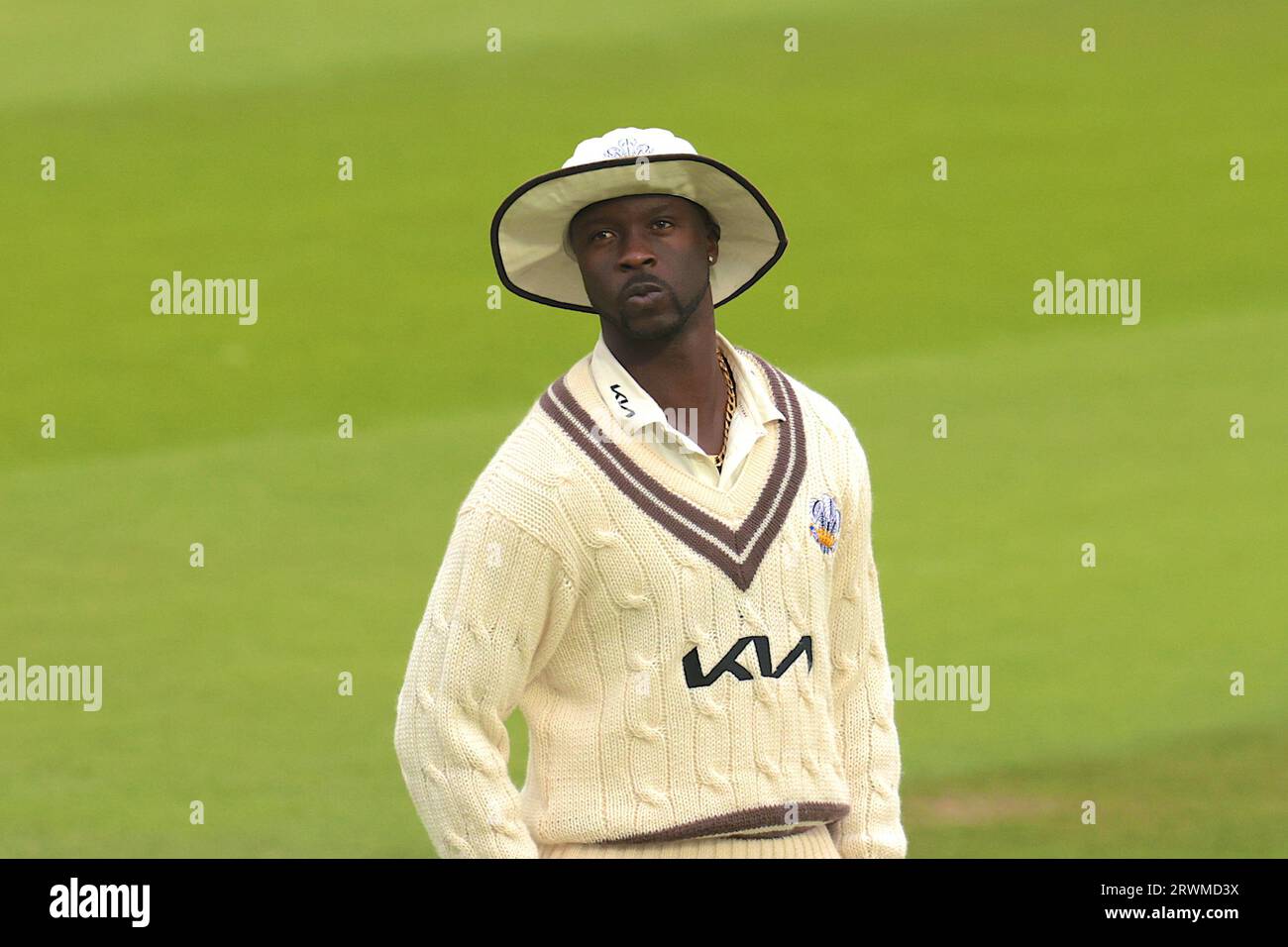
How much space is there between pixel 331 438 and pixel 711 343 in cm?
1377

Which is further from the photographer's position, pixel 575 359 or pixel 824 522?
pixel 575 359

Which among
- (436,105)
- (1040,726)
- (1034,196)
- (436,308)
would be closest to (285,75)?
(436,105)

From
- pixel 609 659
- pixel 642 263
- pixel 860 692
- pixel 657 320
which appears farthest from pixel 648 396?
pixel 860 692

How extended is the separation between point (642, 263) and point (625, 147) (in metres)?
0.26

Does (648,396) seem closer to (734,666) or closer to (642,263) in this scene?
(642,263)

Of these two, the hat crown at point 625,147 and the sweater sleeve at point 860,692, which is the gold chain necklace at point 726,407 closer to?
the sweater sleeve at point 860,692

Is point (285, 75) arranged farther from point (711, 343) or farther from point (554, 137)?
point (711, 343)

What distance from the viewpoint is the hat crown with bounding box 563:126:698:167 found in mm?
5648

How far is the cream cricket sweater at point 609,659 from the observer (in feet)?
18.3

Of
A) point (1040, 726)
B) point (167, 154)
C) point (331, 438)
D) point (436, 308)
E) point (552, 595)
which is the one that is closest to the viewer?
point (552, 595)

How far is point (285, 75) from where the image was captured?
2744cm

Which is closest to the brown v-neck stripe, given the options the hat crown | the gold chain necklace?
the gold chain necklace

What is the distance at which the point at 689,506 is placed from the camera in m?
5.64

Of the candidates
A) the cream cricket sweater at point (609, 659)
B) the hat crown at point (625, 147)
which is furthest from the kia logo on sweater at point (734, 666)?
the hat crown at point (625, 147)
